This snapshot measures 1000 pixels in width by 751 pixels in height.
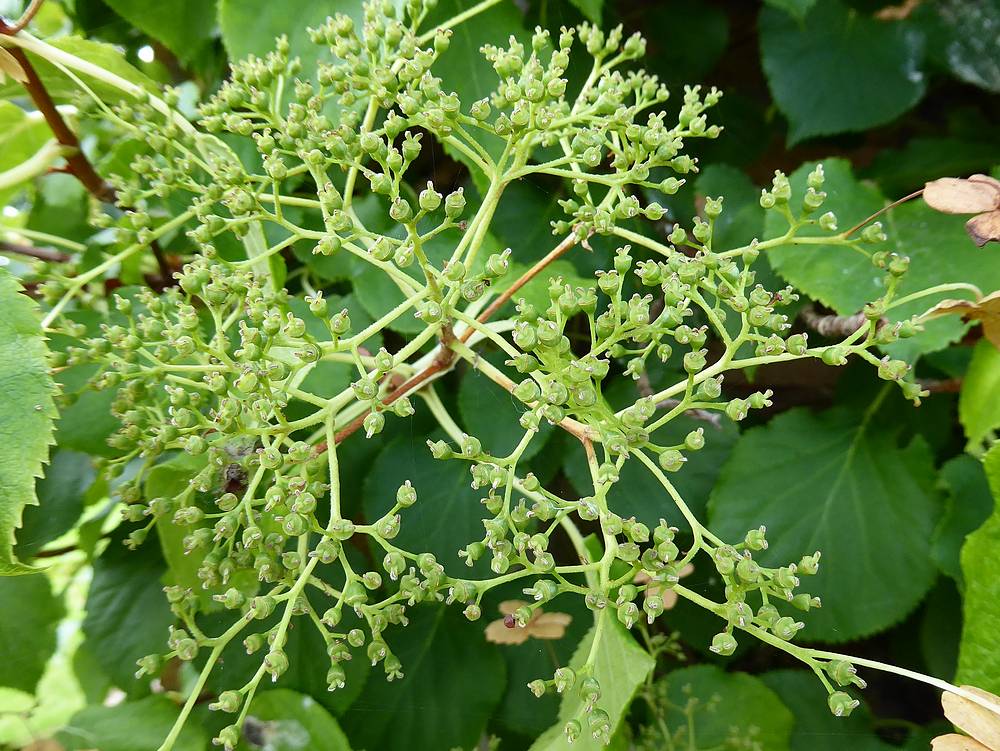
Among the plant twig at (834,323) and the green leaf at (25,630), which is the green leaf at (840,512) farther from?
the green leaf at (25,630)

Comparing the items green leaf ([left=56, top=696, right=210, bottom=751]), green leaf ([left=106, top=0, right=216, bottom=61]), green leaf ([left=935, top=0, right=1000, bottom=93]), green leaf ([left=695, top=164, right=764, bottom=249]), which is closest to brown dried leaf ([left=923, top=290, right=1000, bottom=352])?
green leaf ([left=695, top=164, right=764, bottom=249])

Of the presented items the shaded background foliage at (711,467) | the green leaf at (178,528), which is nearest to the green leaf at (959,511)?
the shaded background foliage at (711,467)

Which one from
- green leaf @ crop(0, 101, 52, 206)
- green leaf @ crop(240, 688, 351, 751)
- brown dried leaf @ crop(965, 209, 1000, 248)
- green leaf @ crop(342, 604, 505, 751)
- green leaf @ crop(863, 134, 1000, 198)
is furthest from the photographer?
green leaf @ crop(863, 134, 1000, 198)

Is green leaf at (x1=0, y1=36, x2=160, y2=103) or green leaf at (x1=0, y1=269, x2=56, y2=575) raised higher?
green leaf at (x1=0, y1=36, x2=160, y2=103)

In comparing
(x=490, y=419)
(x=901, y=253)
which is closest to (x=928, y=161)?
(x=901, y=253)

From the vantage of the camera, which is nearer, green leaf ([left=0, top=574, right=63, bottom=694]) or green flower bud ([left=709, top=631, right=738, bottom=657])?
green flower bud ([left=709, top=631, right=738, bottom=657])

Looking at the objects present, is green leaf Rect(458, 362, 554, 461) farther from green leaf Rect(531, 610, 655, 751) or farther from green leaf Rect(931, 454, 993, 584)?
green leaf Rect(931, 454, 993, 584)
